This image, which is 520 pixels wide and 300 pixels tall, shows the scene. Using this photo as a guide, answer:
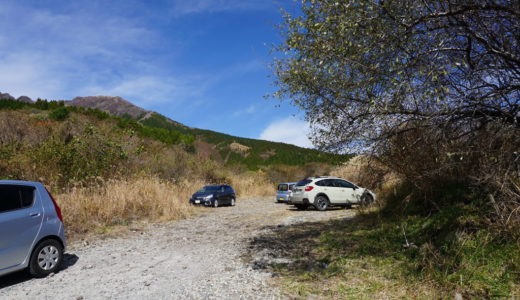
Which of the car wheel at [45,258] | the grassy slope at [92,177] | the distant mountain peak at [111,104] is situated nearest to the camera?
the car wheel at [45,258]

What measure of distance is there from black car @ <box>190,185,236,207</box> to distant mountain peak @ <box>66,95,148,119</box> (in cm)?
8632

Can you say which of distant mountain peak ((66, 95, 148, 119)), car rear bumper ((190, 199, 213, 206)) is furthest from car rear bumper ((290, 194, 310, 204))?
distant mountain peak ((66, 95, 148, 119))

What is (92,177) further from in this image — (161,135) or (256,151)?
(256,151)

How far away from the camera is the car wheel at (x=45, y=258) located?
19.9 ft

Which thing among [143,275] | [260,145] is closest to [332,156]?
[143,275]

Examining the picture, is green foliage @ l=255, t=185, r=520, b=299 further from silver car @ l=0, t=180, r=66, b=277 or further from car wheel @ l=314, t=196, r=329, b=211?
car wheel @ l=314, t=196, r=329, b=211

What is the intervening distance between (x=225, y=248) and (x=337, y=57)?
4.99 m

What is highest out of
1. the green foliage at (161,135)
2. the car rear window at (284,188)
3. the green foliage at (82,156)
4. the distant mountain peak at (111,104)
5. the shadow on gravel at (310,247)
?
the distant mountain peak at (111,104)

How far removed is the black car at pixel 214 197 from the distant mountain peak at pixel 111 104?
86320 millimetres

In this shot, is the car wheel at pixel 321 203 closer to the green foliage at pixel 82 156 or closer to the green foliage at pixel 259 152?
the green foliage at pixel 82 156

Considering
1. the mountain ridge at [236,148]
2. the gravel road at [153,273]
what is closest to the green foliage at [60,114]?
the mountain ridge at [236,148]

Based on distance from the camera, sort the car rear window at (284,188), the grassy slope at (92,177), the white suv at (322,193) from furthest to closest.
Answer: the car rear window at (284,188)
the white suv at (322,193)
the grassy slope at (92,177)

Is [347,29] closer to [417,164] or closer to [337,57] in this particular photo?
[337,57]

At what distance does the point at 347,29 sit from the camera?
18.7 ft
